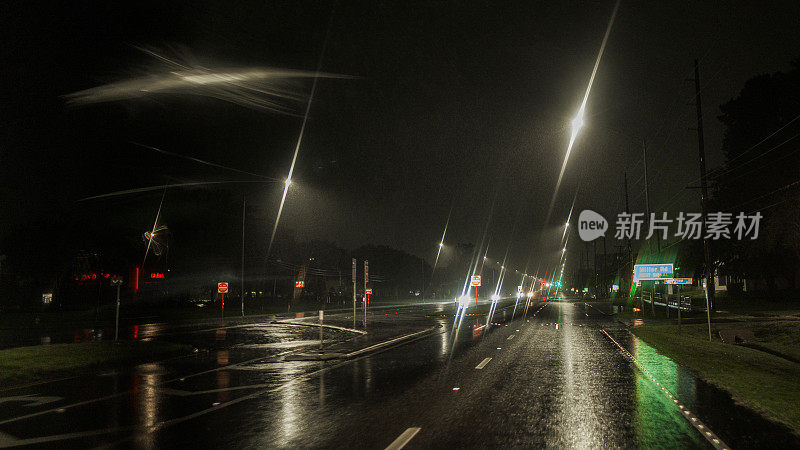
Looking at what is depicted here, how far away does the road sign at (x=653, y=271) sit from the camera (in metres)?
34.8

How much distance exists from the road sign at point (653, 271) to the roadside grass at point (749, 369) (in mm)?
7957

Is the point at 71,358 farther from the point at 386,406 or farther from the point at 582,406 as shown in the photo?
the point at 582,406

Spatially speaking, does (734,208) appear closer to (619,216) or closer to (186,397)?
(619,216)

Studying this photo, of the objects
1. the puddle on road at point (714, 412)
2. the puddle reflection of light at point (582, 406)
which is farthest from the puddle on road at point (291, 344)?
the puddle on road at point (714, 412)

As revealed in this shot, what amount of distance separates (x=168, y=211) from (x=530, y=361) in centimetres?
3871

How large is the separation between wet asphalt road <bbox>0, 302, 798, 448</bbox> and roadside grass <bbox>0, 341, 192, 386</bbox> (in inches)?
51.5

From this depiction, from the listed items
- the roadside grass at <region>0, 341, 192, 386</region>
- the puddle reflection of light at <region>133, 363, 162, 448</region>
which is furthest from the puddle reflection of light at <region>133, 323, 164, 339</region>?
the puddle reflection of light at <region>133, 363, 162, 448</region>

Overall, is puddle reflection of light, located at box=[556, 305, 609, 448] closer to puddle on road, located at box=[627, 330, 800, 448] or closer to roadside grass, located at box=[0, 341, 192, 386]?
puddle on road, located at box=[627, 330, 800, 448]

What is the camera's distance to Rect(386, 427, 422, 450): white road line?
6812mm

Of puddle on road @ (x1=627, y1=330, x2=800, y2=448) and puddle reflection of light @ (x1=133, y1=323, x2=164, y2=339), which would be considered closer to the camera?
puddle on road @ (x1=627, y1=330, x2=800, y2=448)

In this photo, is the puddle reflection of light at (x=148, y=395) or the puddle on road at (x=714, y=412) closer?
the puddle on road at (x=714, y=412)

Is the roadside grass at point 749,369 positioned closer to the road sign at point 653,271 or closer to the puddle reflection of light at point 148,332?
the road sign at point 653,271

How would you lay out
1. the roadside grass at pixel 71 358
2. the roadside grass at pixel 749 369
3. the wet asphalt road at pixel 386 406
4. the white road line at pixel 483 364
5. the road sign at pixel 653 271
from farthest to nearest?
the road sign at pixel 653 271
the white road line at pixel 483 364
the roadside grass at pixel 71 358
the roadside grass at pixel 749 369
the wet asphalt road at pixel 386 406

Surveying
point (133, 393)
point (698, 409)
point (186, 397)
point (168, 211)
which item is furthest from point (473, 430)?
point (168, 211)
